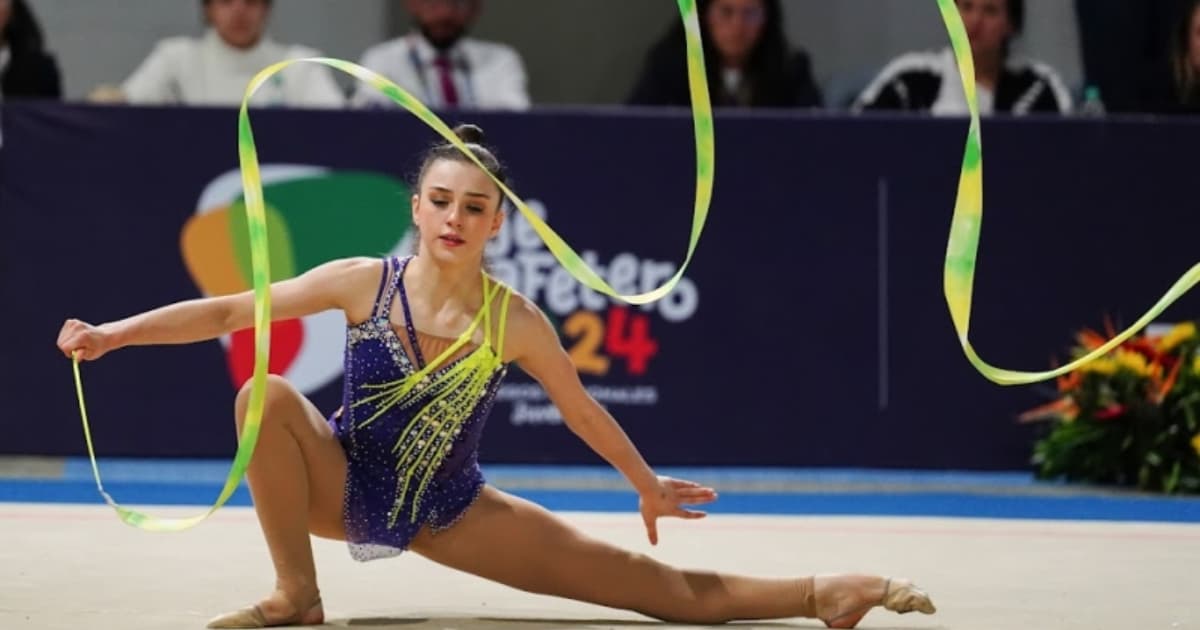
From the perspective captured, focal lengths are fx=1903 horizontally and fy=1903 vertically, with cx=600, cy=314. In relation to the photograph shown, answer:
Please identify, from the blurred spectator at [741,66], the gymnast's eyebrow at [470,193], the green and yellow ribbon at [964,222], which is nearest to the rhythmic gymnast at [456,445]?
the gymnast's eyebrow at [470,193]

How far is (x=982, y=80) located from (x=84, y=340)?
195 inches

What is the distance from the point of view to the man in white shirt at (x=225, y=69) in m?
7.61

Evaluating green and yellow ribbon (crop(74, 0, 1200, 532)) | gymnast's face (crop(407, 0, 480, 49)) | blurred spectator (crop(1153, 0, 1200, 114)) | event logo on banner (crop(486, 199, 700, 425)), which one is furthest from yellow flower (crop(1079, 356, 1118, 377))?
green and yellow ribbon (crop(74, 0, 1200, 532))

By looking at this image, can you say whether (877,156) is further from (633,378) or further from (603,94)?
(603,94)

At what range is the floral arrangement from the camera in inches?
265

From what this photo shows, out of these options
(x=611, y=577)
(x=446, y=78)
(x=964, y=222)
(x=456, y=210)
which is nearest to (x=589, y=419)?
(x=611, y=577)

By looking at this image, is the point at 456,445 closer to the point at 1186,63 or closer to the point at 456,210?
the point at 456,210

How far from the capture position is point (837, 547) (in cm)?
514

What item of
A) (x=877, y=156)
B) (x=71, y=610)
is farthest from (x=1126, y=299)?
(x=71, y=610)

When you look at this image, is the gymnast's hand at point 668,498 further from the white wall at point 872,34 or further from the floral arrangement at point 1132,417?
the white wall at point 872,34

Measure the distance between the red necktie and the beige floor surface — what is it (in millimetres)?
2523

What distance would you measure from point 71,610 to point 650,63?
4.44 meters

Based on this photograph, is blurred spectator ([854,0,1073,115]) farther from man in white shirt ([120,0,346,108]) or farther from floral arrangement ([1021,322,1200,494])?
man in white shirt ([120,0,346,108])

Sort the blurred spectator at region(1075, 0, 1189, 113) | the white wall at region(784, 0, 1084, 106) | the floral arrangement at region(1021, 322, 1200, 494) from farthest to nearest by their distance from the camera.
Answer: the white wall at region(784, 0, 1084, 106) < the blurred spectator at region(1075, 0, 1189, 113) < the floral arrangement at region(1021, 322, 1200, 494)
